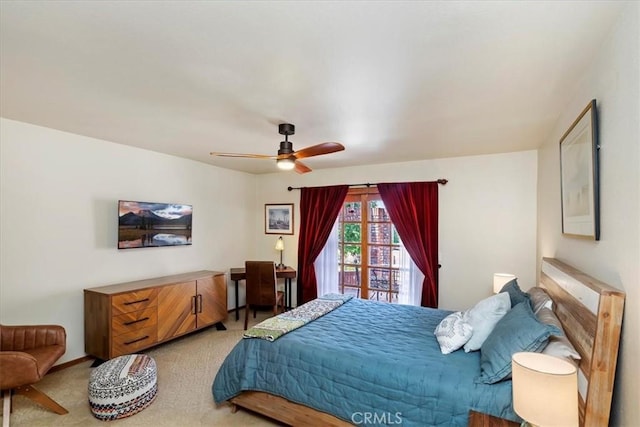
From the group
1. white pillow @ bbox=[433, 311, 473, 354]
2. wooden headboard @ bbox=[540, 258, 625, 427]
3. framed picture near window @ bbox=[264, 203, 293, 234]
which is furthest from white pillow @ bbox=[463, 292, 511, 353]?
framed picture near window @ bbox=[264, 203, 293, 234]

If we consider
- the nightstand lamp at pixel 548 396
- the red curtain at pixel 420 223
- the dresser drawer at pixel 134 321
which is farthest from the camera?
the red curtain at pixel 420 223

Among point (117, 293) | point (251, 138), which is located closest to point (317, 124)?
point (251, 138)

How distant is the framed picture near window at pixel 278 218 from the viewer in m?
5.44

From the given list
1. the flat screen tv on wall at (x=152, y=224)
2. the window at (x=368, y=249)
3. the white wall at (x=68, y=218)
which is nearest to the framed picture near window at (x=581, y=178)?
the window at (x=368, y=249)

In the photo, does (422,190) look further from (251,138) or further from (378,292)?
(251,138)

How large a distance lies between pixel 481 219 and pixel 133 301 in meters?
4.14

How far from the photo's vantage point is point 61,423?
2.38m

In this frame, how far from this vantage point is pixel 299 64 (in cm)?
179

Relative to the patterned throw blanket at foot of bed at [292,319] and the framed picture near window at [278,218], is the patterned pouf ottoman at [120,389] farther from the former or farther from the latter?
the framed picture near window at [278,218]

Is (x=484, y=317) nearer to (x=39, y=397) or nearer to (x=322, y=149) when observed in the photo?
(x=322, y=149)

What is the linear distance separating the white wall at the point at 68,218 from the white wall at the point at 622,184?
14.1 feet

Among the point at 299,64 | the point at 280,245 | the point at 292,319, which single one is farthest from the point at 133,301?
the point at 299,64

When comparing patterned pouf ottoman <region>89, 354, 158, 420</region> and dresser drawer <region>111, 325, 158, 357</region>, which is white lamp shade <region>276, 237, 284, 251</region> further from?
patterned pouf ottoman <region>89, 354, 158, 420</region>

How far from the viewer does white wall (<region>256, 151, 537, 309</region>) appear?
12.5ft
